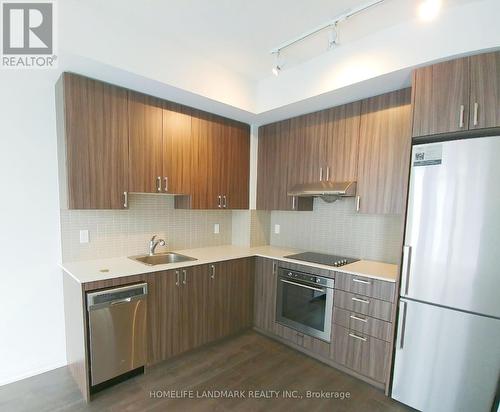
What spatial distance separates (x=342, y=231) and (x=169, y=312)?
2.02 m

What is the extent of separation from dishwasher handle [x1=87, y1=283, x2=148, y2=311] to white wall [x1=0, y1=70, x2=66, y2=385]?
0.70m

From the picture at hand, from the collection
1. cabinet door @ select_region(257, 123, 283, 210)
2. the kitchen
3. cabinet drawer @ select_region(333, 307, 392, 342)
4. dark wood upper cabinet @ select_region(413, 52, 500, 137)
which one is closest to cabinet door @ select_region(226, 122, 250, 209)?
the kitchen

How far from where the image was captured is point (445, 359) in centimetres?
175

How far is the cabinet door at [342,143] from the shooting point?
2.50 metres

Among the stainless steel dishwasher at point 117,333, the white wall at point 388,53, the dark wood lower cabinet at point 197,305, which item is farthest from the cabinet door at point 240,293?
the white wall at point 388,53

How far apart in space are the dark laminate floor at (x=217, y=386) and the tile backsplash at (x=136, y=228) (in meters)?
1.04

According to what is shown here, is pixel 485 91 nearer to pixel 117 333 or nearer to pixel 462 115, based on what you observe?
pixel 462 115

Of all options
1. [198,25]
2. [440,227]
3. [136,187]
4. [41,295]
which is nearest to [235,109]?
[198,25]

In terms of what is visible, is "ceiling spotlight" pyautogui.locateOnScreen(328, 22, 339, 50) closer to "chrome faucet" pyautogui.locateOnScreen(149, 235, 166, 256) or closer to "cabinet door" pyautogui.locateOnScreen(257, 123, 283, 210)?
"cabinet door" pyautogui.locateOnScreen(257, 123, 283, 210)

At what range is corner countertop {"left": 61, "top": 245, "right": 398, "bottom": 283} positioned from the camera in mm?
2033

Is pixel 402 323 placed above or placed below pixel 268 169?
below

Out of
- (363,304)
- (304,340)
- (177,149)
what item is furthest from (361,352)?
(177,149)

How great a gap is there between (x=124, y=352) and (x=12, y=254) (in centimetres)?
121

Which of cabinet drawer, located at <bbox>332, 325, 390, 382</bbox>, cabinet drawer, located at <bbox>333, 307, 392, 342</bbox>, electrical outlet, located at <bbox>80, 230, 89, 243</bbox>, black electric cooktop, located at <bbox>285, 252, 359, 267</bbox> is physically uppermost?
electrical outlet, located at <bbox>80, 230, 89, 243</bbox>
